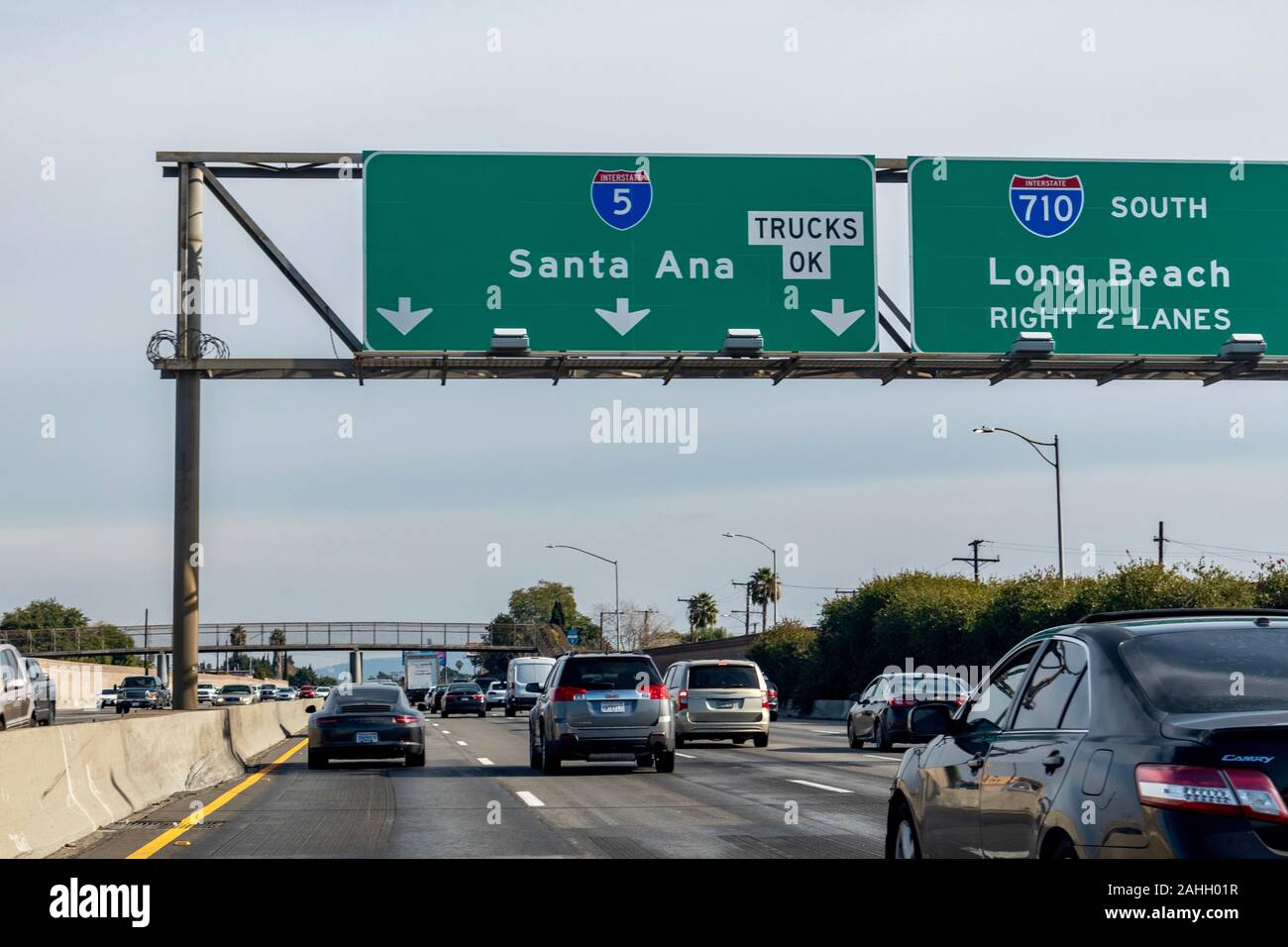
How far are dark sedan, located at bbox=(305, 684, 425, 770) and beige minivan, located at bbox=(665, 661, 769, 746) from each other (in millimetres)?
8048

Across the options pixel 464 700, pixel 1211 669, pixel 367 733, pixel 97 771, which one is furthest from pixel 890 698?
pixel 464 700

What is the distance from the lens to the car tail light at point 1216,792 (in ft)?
18.8

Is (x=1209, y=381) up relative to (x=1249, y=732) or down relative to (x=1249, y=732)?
up

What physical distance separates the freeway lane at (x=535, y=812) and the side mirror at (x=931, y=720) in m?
3.87

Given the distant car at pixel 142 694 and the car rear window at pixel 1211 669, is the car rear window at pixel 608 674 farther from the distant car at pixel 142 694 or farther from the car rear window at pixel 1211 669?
the distant car at pixel 142 694

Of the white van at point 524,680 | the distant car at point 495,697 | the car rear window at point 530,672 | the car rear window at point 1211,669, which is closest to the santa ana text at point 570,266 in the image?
the car rear window at point 1211,669

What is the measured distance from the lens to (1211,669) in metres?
6.74

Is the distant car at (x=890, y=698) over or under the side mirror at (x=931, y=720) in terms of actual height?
under

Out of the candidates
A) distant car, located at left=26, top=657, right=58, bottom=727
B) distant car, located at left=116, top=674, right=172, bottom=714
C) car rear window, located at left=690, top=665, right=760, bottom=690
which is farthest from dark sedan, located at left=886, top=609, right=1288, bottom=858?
distant car, located at left=116, top=674, right=172, bottom=714

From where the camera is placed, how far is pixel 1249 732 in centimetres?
590

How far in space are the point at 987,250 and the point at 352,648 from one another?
327ft

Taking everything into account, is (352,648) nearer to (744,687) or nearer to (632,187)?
(744,687)

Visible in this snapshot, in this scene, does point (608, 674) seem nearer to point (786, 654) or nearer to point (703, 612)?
point (786, 654)
